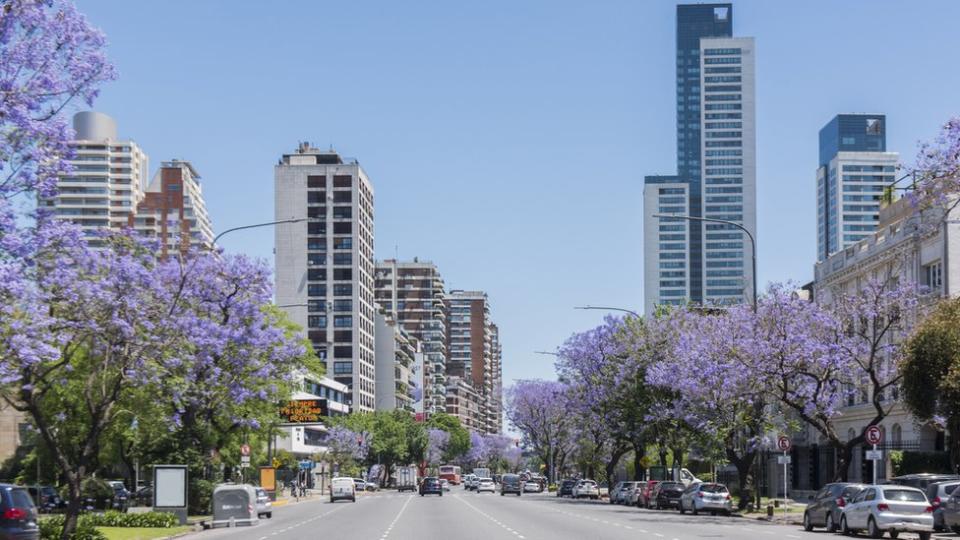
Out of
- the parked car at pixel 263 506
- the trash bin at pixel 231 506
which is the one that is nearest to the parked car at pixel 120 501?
the parked car at pixel 263 506

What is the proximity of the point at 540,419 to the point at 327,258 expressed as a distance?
1601 inches

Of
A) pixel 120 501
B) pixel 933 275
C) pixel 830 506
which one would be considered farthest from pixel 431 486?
pixel 830 506

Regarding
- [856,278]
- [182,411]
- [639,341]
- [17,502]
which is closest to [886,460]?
[856,278]

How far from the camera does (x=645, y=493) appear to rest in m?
65.1

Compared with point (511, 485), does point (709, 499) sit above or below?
above

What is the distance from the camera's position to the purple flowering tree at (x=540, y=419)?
120m

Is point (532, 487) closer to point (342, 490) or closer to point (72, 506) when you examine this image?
point (342, 490)

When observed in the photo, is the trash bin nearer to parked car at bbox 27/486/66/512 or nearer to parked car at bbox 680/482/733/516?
parked car at bbox 27/486/66/512

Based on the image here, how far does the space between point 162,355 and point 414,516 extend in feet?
59.0

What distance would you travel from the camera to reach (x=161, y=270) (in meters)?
38.8

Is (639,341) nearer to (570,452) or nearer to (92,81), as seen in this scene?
(92,81)

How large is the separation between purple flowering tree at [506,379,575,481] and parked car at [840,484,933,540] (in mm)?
81605

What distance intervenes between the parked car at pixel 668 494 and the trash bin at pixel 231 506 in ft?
79.8

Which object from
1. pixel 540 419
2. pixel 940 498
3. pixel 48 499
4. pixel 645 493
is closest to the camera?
pixel 940 498
